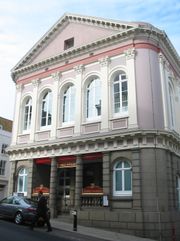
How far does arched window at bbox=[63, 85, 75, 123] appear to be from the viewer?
2252 cm

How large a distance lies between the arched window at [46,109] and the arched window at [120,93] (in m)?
5.77

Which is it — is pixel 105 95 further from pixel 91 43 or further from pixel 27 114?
pixel 27 114

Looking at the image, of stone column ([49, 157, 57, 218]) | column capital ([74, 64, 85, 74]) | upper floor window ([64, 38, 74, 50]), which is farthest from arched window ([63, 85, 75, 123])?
upper floor window ([64, 38, 74, 50])

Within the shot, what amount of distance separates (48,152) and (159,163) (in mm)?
8318

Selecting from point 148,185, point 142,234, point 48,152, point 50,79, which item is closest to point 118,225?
point 142,234

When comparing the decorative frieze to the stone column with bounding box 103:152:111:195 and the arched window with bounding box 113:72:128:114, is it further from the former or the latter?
the arched window with bounding box 113:72:128:114

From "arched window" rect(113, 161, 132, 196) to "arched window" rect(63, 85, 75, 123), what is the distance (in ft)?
18.0

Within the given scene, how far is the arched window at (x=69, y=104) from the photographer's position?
73.9ft

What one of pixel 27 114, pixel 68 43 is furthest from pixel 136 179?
pixel 68 43

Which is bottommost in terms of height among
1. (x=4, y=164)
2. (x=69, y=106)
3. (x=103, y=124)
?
(x=4, y=164)

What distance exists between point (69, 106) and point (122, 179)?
7210 mm

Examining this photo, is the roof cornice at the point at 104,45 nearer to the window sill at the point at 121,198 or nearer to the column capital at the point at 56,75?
the column capital at the point at 56,75

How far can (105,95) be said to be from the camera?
67.0 feet

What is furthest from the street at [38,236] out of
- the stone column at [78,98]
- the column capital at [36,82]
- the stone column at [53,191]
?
the column capital at [36,82]
